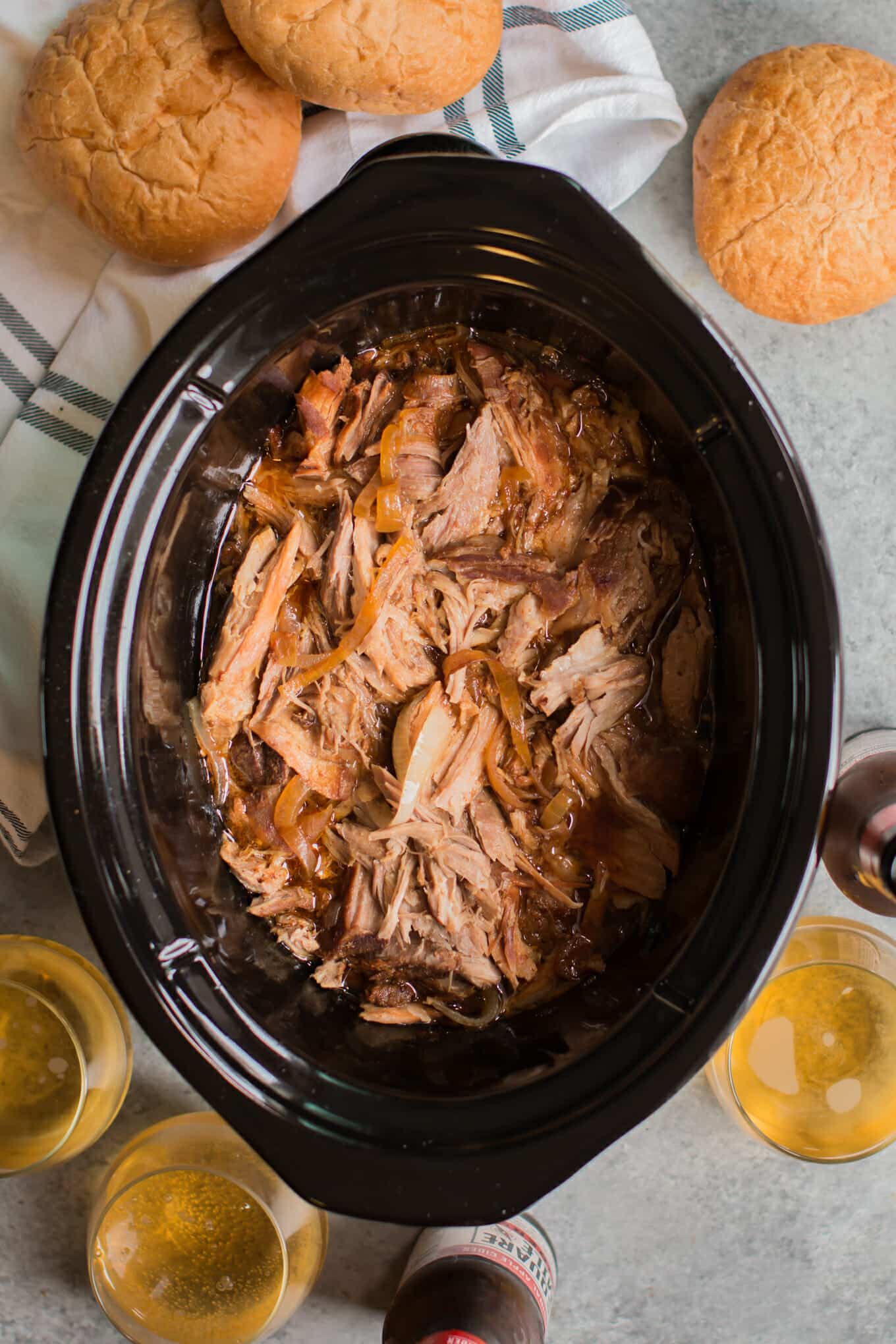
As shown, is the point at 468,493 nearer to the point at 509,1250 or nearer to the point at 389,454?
the point at 389,454

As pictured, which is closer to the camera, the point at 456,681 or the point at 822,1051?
the point at 456,681

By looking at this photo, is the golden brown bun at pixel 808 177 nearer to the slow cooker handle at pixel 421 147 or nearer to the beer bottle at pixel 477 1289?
the slow cooker handle at pixel 421 147

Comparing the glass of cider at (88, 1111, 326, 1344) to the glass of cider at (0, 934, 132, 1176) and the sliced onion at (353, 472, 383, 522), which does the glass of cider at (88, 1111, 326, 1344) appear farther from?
the sliced onion at (353, 472, 383, 522)

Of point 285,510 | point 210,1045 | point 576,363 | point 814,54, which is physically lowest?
point 210,1045

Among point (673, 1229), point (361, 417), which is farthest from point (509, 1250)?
point (361, 417)

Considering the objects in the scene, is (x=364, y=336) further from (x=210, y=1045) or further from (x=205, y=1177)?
(x=205, y=1177)

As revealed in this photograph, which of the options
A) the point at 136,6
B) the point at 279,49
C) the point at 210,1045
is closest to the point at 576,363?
the point at 279,49
